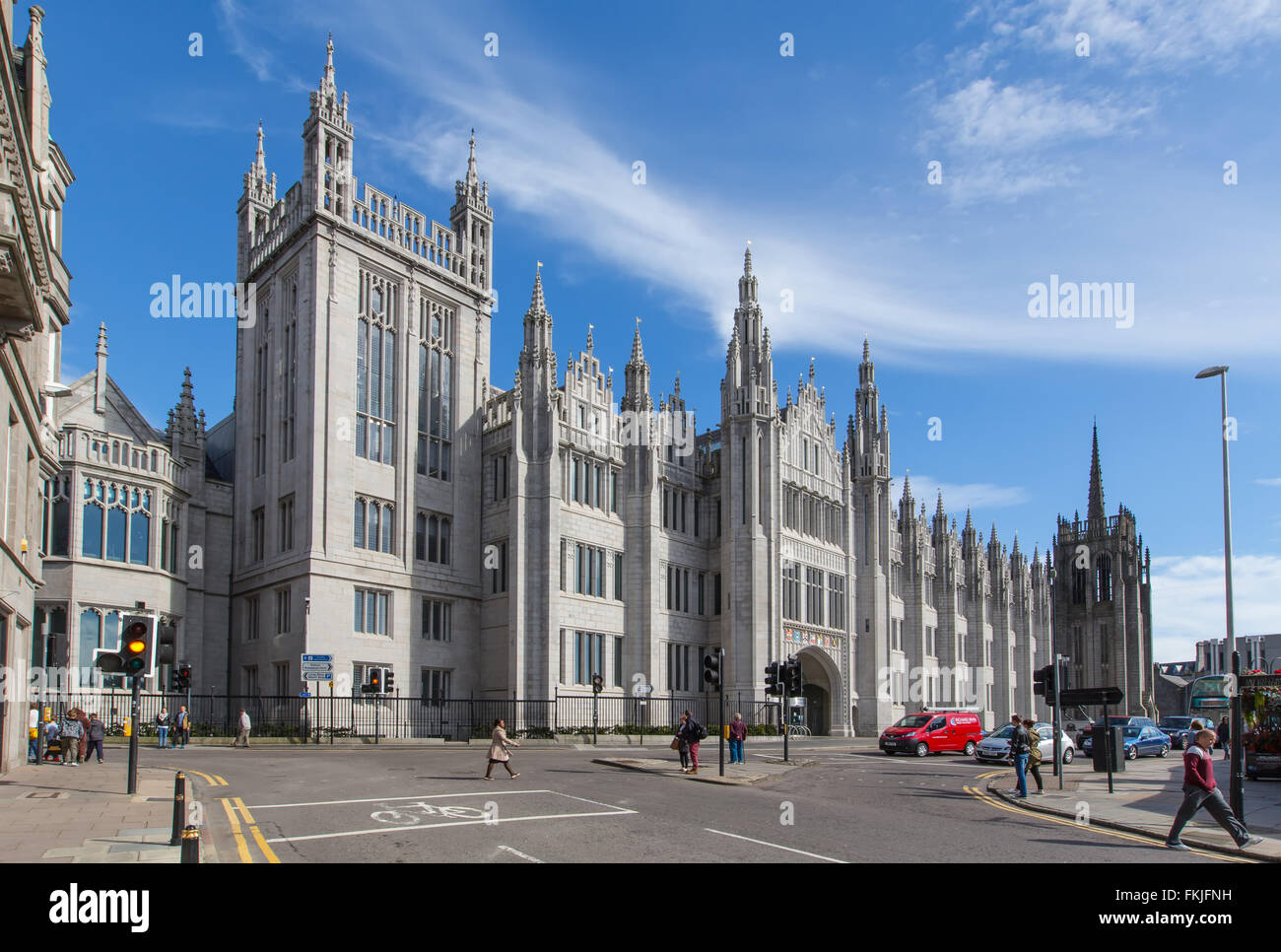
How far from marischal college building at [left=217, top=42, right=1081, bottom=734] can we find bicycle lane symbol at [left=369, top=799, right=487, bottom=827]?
23.5 metres

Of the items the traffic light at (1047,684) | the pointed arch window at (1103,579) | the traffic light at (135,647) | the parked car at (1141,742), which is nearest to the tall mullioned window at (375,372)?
the traffic light at (135,647)

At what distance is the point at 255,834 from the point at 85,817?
11.4 ft

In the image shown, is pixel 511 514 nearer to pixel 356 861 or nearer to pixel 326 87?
pixel 326 87

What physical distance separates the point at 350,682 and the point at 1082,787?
26.5 metres

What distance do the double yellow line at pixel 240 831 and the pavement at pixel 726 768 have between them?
10847 mm

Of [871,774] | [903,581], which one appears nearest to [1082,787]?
[871,774]

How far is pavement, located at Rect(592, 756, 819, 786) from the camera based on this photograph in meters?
24.8

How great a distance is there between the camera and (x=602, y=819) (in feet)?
53.0

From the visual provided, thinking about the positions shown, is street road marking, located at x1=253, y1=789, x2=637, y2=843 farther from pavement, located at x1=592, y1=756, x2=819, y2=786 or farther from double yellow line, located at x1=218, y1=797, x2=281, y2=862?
pavement, located at x1=592, y1=756, x2=819, y2=786

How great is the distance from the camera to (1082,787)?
24.5 meters

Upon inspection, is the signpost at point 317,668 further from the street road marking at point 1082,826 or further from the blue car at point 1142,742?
the blue car at point 1142,742

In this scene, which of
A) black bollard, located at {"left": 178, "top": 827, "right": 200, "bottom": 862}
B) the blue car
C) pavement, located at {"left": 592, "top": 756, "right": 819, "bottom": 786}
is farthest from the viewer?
the blue car

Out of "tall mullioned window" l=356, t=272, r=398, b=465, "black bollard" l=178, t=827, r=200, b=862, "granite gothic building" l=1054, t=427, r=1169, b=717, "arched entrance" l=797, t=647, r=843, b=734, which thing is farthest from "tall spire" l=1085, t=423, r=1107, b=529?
"black bollard" l=178, t=827, r=200, b=862

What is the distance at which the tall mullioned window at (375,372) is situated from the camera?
43.5 metres
